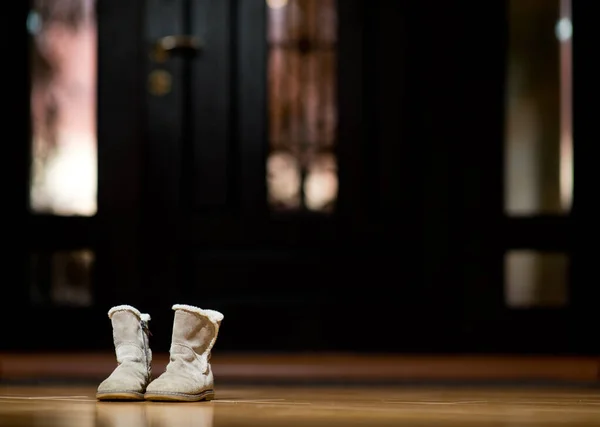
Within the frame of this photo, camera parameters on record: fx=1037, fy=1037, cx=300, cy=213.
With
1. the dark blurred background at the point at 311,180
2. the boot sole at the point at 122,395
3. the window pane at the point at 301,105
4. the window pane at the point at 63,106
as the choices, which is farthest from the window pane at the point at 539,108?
the boot sole at the point at 122,395

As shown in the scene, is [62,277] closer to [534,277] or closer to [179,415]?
[534,277]

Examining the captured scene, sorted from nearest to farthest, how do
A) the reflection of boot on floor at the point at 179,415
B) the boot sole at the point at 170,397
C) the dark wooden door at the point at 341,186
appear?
the reflection of boot on floor at the point at 179,415 < the boot sole at the point at 170,397 < the dark wooden door at the point at 341,186

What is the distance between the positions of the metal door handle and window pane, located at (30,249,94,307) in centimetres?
68

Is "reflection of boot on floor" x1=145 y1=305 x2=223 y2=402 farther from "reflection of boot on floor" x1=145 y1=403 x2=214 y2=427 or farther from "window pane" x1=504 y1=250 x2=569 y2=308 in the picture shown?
"window pane" x1=504 y1=250 x2=569 y2=308

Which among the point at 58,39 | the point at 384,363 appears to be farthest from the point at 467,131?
the point at 58,39

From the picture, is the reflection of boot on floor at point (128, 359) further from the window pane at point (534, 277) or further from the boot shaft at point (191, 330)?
the window pane at point (534, 277)

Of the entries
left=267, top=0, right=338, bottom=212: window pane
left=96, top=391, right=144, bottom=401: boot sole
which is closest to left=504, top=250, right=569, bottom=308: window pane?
left=267, top=0, right=338, bottom=212: window pane

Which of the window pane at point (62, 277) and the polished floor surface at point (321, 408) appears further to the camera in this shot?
the window pane at point (62, 277)

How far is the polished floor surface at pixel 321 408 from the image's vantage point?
5.38ft

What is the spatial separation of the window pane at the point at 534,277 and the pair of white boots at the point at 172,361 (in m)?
1.62

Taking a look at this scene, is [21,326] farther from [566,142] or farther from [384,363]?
[566,142]

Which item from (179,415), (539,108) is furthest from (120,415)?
(539,108)

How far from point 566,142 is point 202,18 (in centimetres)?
125

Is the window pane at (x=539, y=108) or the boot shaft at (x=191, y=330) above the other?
the window pane at (x=539, y=108)
